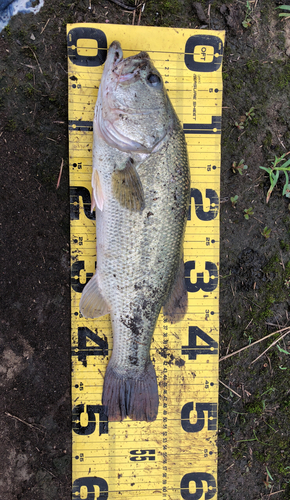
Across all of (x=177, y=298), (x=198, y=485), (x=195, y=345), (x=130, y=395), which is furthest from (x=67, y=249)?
(x=198, y=485)

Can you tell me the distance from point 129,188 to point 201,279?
4.13ft

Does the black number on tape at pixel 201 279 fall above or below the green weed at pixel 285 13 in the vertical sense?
below

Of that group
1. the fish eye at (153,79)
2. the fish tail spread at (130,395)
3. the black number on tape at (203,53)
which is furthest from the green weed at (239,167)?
the fish tail spread at (130,395)

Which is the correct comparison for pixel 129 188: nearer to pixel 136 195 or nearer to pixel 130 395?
pixel 136 195

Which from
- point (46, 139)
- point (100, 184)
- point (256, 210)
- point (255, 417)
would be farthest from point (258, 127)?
point (255, 417)

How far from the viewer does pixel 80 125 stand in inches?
111

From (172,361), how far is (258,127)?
2600 millimetres

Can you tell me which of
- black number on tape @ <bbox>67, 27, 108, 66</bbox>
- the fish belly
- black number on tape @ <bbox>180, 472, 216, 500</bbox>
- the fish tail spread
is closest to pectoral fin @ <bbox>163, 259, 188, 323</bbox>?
the fish belly

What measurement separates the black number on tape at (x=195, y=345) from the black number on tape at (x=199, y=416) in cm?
50

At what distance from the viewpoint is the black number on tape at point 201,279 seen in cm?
299

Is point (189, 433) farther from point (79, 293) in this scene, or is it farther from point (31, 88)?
point (31, 88)

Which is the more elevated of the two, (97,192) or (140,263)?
(97,192)

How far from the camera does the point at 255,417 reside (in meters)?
3.08

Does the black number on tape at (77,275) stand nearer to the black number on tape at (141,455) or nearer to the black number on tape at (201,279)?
the black number on tape at (201,279)
